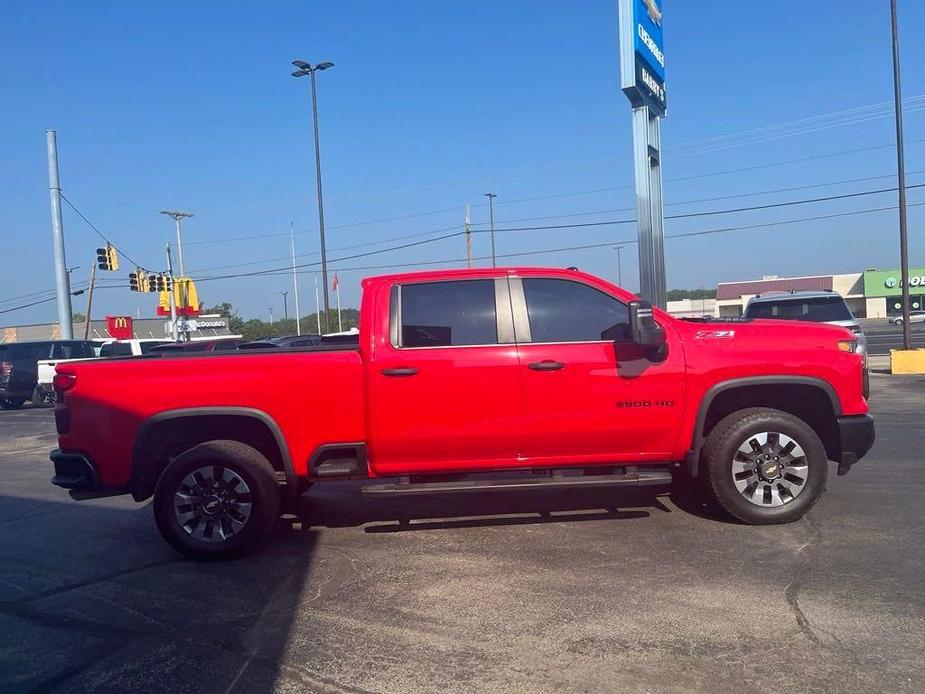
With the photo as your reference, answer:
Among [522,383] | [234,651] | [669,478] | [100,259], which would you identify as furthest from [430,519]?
[100,259]

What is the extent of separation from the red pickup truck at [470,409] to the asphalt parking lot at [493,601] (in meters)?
0.48

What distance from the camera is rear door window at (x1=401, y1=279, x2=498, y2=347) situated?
18.4 feet

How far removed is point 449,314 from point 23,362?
19.4 metres

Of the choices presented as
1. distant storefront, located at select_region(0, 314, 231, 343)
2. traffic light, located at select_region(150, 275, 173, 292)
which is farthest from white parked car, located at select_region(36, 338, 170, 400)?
distant storefront, located at select_region(0, 314, 231, 343)

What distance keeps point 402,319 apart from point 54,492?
17.8 ft

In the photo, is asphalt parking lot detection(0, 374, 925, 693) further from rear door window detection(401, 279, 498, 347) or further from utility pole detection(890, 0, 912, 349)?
utility pole detection(890, 0, 912, 349)

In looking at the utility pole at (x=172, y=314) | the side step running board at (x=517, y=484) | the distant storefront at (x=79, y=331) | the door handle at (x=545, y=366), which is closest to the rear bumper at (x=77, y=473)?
the side step running board at (x=517, y=484)

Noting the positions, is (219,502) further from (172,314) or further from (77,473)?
(172,314)

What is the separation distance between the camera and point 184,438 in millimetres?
5727

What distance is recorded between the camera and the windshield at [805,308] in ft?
44.2

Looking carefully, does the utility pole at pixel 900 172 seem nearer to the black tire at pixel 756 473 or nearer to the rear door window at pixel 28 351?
the black tire at pixel 756 473

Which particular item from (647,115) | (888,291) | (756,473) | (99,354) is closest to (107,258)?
(99,354)

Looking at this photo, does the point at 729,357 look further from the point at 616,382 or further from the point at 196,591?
the point at 196,591

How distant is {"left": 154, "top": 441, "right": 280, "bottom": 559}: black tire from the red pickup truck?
0.04 ft
